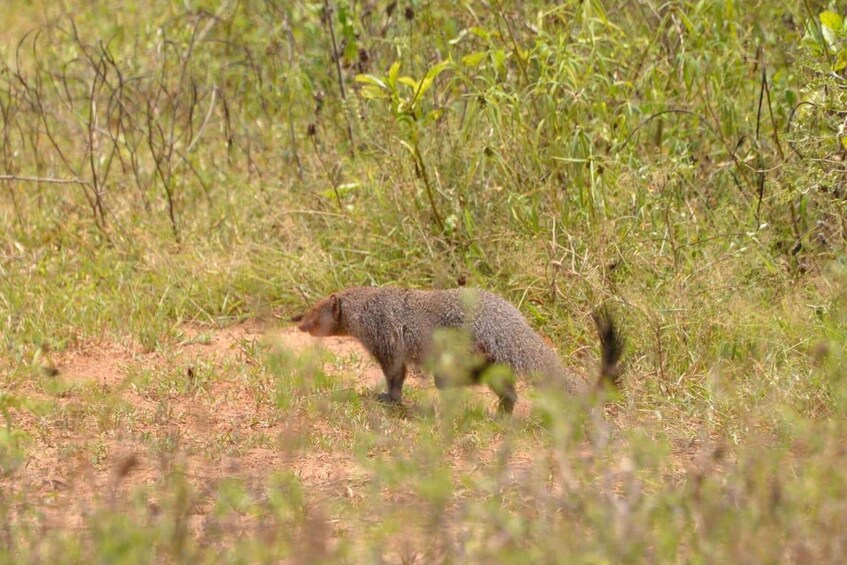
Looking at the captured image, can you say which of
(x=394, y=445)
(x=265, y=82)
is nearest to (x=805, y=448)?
(x=394, y=445)

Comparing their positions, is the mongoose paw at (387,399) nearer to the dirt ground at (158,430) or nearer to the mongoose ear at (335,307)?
the dirt ground at (158,430)

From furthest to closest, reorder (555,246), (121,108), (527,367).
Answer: (121,108)
(555,246)
(527,367)

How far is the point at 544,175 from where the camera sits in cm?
543

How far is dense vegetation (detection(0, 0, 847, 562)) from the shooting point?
9.83 ft

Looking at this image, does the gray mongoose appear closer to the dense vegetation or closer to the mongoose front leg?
the mongoose front leg

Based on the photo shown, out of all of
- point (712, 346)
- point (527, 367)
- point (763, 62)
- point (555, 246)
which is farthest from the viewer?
point (763, 62)

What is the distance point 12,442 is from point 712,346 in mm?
2503

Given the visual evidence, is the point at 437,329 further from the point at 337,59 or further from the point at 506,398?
the point at 337,59

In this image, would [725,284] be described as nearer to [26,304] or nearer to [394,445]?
[394,445]

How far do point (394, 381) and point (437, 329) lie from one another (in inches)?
11.1

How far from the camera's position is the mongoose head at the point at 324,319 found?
4727 mm

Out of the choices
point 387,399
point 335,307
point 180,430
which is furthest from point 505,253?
point 180,430

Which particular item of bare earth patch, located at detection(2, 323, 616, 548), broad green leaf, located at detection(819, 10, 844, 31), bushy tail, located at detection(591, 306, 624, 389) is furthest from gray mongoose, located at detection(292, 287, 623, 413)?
broad green leaf, located at detection(819, 10, 844, 31)

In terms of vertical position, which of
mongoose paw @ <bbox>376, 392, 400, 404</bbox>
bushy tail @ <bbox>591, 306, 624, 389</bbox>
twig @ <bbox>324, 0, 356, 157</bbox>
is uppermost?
twig @ <bbox>324, 0, 356, 157</bbox>
